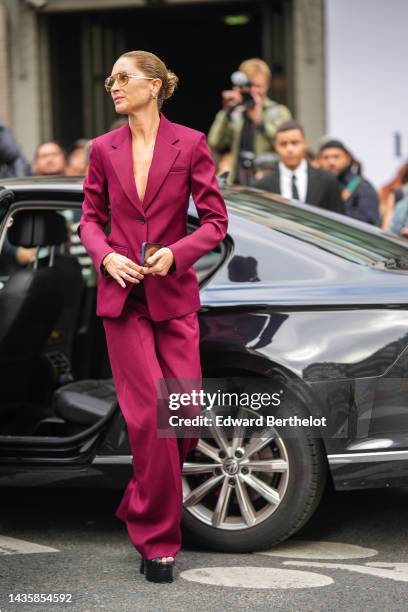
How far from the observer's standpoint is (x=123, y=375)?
4711mm

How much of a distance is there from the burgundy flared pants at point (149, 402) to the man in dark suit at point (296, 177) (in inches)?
146

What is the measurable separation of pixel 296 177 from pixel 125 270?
4.09 metres

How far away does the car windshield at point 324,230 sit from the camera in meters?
5.23

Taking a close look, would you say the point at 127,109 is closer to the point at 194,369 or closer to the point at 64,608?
the point at 194,369

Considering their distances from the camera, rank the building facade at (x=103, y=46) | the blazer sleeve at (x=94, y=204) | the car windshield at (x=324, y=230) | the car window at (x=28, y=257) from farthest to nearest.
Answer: the building facade at (x=103, y=46) → the car window at (x=28, y=257) → the car windshield at (x=324, y=230) → the blazer sleeve at (x=94, y=204)

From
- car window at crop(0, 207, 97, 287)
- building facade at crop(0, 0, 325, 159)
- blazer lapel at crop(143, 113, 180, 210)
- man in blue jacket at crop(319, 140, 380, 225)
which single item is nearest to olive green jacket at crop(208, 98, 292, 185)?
man in blue jacket at crop(319, 140, 380, 225)

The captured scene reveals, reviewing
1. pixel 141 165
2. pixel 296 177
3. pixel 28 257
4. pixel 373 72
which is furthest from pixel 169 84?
pixel 373 72

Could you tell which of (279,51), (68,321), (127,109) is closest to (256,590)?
(127,109)

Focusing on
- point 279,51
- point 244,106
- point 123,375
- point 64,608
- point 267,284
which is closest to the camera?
point 64,608

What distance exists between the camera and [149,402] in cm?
466

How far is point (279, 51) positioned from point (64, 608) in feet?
35.5

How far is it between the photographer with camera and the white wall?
368 centimetres

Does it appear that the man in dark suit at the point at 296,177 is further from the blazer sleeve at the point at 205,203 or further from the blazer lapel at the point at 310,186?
the blazer sleeve at the point at 205,203

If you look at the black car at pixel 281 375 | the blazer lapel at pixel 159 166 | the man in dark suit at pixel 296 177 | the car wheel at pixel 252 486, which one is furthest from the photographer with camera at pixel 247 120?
the blazer lapel at pixel 159 166
